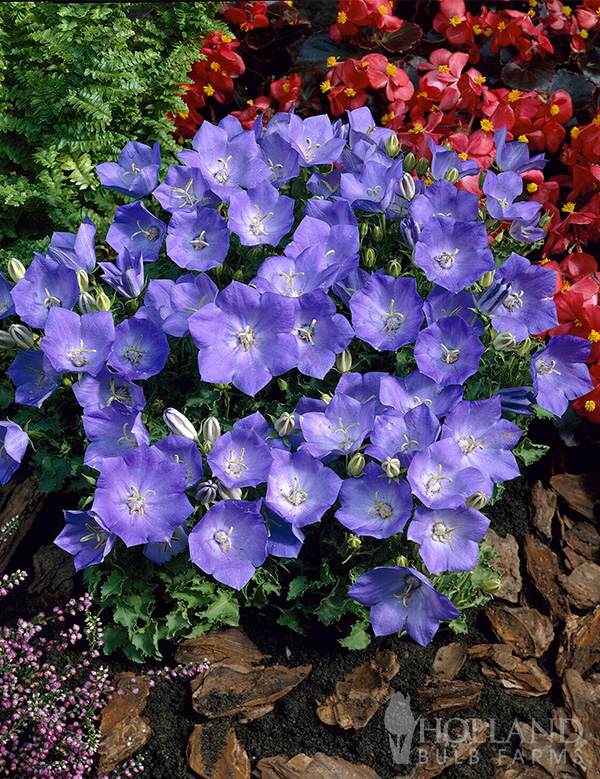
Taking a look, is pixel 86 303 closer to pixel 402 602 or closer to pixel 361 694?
pixel 402 602

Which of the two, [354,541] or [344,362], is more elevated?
[344,362]

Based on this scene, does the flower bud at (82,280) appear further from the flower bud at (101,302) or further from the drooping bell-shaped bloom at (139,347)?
the drooping bell-shaped bloom at (139,347)

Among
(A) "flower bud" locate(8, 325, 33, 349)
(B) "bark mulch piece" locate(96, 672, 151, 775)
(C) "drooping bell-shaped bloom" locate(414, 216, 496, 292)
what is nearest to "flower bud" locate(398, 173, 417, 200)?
(C) "drooping bell-shaped bloom" locate(414, 216, 496, 292)

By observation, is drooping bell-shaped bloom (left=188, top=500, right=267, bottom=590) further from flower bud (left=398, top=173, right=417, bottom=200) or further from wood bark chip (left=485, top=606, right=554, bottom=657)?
flower bud (left=398, top=173, right=417, bottom=200)

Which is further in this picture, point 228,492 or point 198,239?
point 198,239

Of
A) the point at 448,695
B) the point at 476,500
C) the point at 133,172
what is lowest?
the point at 448,695

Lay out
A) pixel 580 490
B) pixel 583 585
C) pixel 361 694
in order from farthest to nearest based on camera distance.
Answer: pixel 580 490, pixel 583 585, pixel 361 694

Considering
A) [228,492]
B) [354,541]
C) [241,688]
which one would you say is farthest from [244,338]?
[241,688]

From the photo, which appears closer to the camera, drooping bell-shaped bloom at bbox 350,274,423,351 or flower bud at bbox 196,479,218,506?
flower bud at bbox 196,479,218,506
